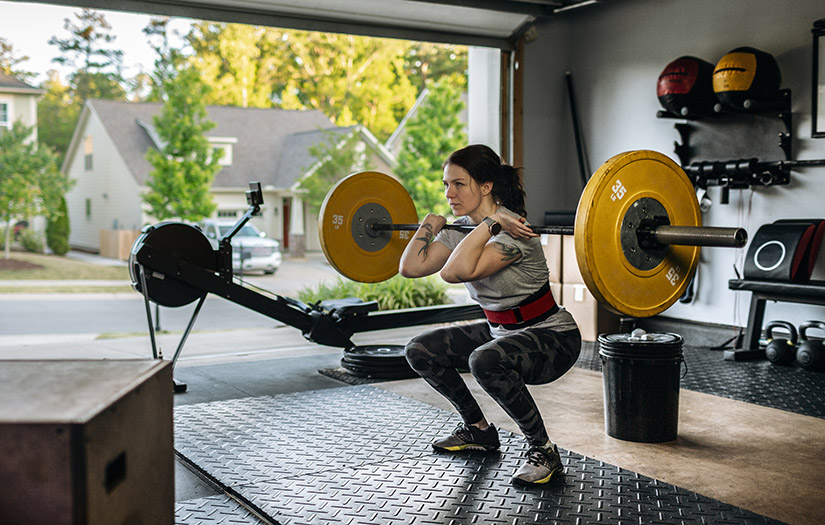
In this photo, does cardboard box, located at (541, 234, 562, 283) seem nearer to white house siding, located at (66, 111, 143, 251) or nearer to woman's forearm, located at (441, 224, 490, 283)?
woman's forearm, located at (441, 224, 490, 283)

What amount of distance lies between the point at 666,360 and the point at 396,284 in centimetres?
452

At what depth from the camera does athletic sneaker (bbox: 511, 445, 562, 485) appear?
2.59 m

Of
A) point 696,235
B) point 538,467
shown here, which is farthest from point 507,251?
point 538,467

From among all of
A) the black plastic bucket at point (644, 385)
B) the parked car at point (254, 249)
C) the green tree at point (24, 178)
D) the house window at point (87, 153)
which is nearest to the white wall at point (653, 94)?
the black plastic bucket at point (644, 385)

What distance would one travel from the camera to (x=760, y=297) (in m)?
4.87

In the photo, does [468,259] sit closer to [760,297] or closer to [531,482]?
[531,482]

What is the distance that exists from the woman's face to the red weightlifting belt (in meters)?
0.43

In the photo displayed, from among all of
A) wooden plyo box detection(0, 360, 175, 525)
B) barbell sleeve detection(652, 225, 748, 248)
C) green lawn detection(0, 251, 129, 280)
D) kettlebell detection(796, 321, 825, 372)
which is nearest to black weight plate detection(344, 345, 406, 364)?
barbell sleeve detection(652, 225, 748, 248)

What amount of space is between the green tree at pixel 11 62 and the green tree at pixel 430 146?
6.79m

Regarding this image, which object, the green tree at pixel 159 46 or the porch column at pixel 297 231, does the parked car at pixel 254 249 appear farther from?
the green tree at pixel 159 46

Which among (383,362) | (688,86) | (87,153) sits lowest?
(383,362)

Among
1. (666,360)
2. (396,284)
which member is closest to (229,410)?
(666,360)

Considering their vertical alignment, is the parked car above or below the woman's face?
below

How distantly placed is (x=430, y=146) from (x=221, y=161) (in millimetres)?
4655
